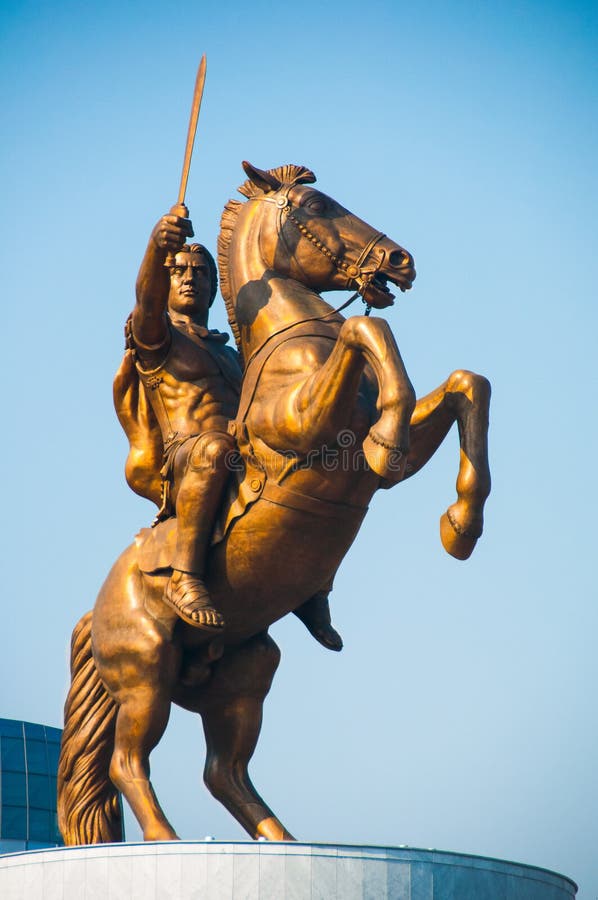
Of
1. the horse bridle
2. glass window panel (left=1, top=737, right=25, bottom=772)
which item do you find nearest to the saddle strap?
the horse bridle

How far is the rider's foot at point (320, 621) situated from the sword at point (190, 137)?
272cm

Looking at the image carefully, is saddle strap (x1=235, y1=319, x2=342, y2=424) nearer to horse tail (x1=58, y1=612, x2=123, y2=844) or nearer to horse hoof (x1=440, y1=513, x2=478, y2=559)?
horse hoof (x1=440, y1=513, x2=478, y2=559)

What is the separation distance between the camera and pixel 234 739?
10.5 meters

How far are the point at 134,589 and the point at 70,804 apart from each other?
1676mm

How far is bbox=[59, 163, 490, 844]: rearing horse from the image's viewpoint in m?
9.38

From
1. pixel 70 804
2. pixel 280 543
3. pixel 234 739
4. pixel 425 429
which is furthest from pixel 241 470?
pixel 70 804

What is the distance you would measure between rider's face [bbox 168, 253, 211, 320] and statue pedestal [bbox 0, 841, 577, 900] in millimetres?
3901

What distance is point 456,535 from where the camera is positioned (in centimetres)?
919

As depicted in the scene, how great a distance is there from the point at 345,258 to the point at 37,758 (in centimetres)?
2868

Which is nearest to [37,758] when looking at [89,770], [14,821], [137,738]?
[14,821]

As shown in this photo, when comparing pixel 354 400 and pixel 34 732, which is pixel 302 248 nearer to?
pixel 354 400

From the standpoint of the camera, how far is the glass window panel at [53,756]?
120 ft

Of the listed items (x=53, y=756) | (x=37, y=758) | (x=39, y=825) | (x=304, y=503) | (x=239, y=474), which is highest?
(x=53, y=756)

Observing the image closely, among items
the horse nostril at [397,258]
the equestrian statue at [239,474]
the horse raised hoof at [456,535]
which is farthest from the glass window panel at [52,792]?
the horse raised hoof at [456,535]
